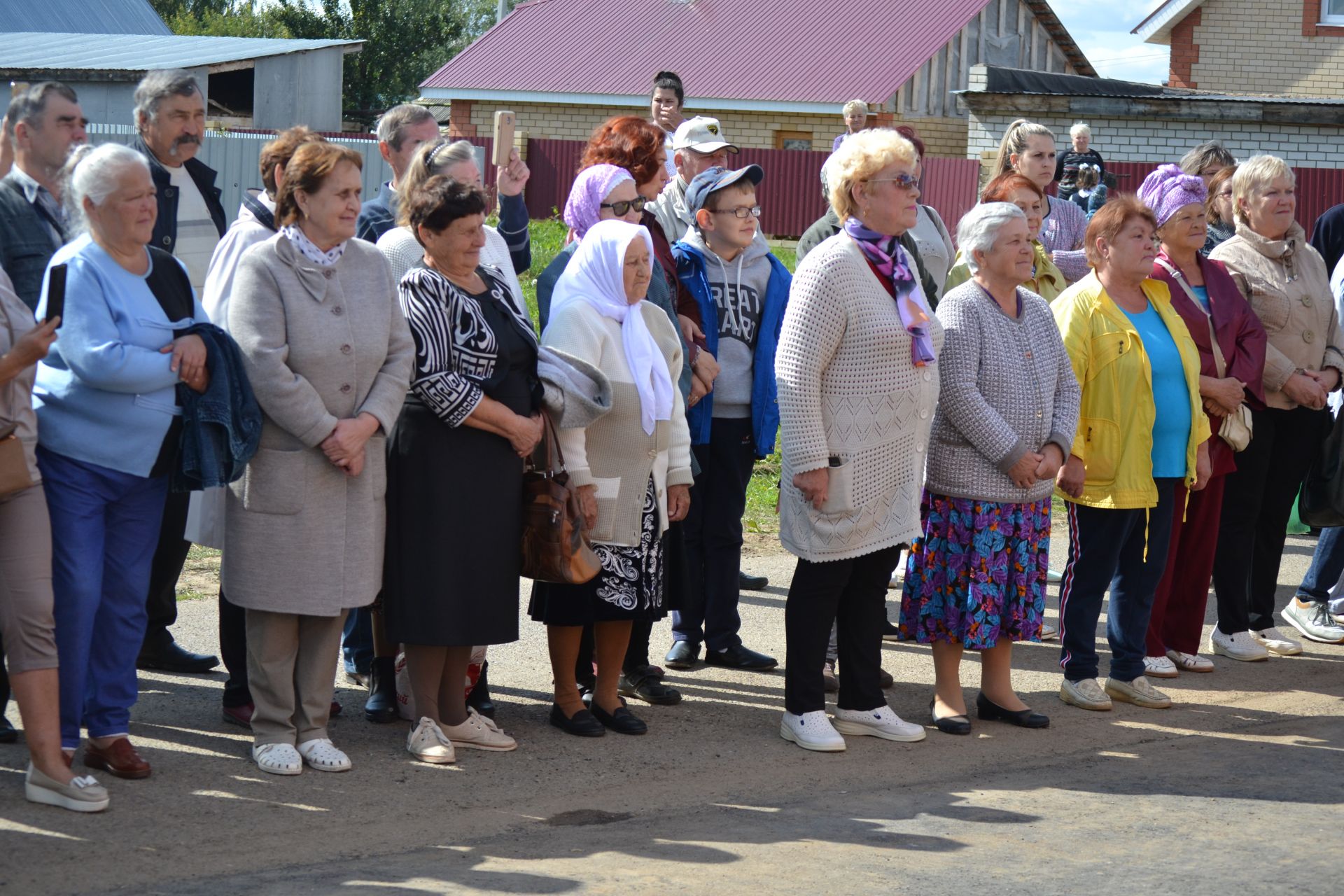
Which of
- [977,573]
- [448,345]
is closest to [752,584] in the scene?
[977,573]

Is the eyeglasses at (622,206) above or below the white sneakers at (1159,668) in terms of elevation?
above

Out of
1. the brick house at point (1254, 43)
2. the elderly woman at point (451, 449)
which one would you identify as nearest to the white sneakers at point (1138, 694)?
the elderly woman at point (451, 449)

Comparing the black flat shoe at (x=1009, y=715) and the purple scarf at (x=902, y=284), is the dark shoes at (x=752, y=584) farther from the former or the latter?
the purple scarf at (x=902, y=284)

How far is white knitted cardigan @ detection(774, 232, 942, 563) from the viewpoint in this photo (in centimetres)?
540

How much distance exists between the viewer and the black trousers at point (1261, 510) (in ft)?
23.3

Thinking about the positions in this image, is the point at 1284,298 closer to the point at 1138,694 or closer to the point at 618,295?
the point at 1138,694

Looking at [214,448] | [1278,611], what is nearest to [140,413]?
[214,448]

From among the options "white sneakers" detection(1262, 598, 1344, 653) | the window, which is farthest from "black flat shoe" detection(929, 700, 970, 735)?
the window

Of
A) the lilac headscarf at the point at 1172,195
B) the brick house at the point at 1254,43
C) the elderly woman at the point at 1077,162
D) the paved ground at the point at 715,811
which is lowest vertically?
the paved ground at the point at 715,811

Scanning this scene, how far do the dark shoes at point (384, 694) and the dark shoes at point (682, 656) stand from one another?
53.7 inches

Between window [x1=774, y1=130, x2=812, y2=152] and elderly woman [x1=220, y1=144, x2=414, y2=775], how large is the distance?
2698 cm

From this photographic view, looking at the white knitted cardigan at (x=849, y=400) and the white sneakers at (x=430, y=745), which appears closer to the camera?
the white sneakers at (x=430, y=745)

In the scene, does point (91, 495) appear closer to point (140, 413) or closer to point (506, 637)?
point (140, 413)

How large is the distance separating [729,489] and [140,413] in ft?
8.41
